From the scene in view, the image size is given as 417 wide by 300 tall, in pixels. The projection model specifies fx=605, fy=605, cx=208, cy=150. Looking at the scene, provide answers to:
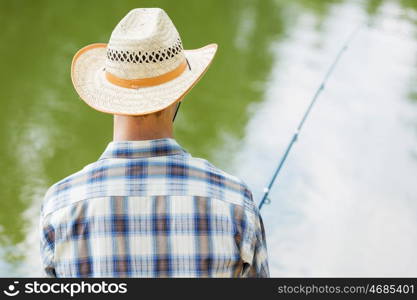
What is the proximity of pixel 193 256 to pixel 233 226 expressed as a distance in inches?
3.7

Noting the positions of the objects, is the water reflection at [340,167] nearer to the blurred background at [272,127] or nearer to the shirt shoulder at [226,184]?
the blurred background at [272,127]

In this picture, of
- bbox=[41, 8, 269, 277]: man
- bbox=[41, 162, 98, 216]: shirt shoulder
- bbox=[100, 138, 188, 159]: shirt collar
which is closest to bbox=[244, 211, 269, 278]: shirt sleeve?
bbox=[41, 8, 269, 277]: man

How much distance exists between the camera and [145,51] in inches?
50.5

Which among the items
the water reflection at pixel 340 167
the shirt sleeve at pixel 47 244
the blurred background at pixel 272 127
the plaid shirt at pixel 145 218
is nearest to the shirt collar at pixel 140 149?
the plaid shirt at pixel 145 218

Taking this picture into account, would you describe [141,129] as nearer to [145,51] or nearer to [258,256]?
[145,51]

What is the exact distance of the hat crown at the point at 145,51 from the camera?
128 centimetres

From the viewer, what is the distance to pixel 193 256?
1.13m

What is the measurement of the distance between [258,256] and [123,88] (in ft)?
1.48

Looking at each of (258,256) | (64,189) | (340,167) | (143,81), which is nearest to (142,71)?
(143,81)

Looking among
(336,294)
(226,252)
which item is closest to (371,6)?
(336,294)

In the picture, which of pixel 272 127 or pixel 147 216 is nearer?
pixel 147 216

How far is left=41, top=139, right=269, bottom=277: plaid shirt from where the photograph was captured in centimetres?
111

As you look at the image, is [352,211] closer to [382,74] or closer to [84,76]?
[84,76]

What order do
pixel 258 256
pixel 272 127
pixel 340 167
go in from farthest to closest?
pixel 272 127, pixel 340 167, pixel 258 256
